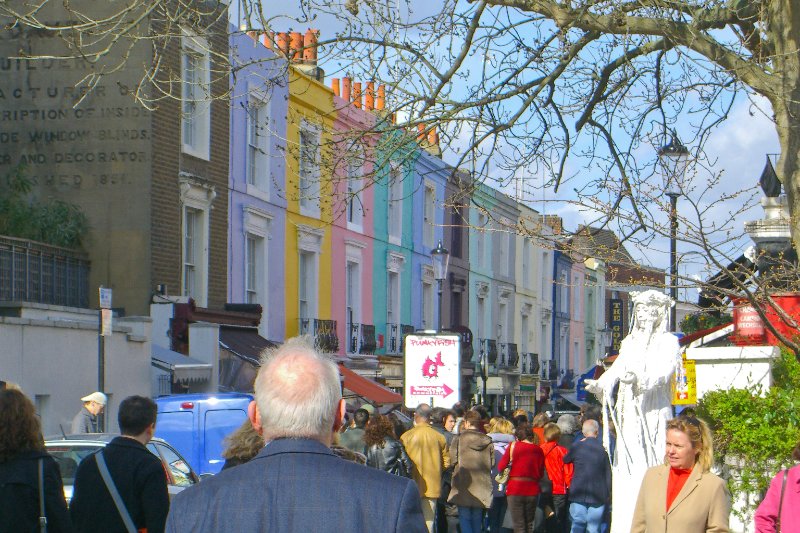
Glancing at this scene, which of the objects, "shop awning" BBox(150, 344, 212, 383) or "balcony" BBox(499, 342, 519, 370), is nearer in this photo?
"shop awning" BBox(150, 344, 212, 383)

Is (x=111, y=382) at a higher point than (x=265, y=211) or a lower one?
lower

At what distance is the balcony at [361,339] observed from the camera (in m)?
33.5

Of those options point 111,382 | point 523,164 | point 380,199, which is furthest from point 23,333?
point 380,199

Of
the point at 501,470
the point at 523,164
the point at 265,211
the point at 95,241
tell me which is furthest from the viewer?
the point at 265,211

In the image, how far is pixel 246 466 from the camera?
3561 millimetres

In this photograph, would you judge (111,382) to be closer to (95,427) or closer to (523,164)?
(95,427)

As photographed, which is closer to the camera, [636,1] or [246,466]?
[246,466]

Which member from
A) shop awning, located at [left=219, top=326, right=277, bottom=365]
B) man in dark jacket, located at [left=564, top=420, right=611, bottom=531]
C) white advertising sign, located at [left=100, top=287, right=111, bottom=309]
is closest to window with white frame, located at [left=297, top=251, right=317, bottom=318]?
shop awning, located at [left=219, top=326, right=277, bottom=365]

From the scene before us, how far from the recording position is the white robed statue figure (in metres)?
11.8

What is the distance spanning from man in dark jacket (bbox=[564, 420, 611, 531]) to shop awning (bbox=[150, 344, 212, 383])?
8.77 m

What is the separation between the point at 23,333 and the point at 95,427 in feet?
9.60

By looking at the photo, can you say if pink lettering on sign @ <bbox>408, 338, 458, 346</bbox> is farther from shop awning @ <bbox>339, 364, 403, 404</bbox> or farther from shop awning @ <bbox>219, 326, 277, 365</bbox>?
shop awning @ <bbox>339, 364, 403, 404</bbox>

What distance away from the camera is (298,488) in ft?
11.4

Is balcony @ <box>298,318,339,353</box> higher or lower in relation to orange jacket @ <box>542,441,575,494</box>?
higher
